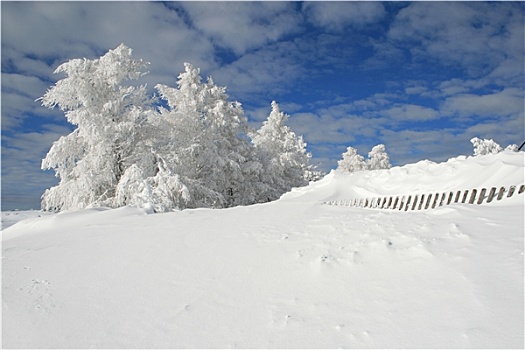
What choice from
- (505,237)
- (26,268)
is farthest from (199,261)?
(505,237)

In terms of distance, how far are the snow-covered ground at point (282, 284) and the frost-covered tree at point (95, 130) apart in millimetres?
8675

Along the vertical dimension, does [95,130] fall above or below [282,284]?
above

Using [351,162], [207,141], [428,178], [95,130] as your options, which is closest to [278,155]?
[207,141]

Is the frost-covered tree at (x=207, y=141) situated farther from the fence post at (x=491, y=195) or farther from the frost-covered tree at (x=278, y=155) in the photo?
the fence post at (x=491, y=195)

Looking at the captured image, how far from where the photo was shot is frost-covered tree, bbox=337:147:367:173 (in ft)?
141

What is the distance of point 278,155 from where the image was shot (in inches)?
922

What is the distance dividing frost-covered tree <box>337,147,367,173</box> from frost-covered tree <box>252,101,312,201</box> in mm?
15127

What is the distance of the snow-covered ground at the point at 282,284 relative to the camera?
8.45 feet

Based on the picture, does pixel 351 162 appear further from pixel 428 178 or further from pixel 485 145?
pixel 428 178

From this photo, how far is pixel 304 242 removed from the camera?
423cm

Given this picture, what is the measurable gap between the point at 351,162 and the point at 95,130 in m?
36.1

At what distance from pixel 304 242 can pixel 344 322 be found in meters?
1.61

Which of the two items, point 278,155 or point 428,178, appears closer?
point 428,178

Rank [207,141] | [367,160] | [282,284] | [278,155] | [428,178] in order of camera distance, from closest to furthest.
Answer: [282,284]
[428,178]
[207,141]
[278,155]
[367,160]
